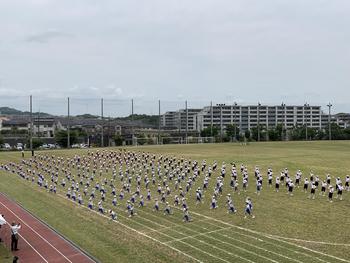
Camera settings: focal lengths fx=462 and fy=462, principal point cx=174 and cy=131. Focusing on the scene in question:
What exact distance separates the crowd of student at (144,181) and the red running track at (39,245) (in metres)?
3.47

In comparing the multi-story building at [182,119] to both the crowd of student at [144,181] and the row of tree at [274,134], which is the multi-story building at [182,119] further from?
the crowd of student at [144,181]

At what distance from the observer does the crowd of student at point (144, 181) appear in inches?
1019

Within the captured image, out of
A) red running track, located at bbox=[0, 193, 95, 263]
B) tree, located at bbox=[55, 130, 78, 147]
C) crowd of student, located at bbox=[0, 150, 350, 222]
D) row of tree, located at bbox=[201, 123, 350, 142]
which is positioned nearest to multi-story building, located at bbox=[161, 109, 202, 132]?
row of tree, located at bbox=[201, 123, 350, 142]

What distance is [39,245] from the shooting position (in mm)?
18625

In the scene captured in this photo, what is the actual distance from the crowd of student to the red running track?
11.4ft

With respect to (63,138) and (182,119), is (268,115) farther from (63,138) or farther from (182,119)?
(63,138)

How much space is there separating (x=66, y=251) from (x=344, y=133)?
89.2 meters

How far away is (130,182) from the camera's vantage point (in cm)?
3384

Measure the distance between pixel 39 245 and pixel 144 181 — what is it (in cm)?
1588

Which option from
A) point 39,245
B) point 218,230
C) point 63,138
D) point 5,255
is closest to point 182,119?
point 63,138

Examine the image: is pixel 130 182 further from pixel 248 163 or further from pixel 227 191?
pixel 248 163

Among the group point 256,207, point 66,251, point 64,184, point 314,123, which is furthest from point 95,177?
point 314,123

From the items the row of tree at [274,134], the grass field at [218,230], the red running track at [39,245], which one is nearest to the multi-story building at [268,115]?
the row of tree at [274,134]

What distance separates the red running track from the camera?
1697cm
